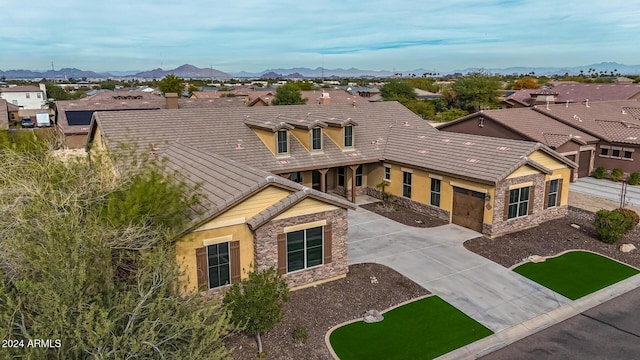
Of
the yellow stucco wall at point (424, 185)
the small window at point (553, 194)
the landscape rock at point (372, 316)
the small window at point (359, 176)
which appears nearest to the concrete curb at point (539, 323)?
the landscape rock at point (372, 316)

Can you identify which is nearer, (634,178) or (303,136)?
(303,136)

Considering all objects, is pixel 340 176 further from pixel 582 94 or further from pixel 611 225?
pixel 582 94

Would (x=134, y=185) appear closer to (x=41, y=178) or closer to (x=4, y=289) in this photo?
(x=41, y=178)

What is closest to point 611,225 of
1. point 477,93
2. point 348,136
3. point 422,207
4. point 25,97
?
point 422,207

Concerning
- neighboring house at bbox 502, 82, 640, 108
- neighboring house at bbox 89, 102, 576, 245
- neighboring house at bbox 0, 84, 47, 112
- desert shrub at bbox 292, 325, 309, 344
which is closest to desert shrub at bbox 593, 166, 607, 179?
neighboring house at bbox 89, 102, 576, 245

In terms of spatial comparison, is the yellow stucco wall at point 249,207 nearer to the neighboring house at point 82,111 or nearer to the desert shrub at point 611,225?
the desert shrub at point 611,225

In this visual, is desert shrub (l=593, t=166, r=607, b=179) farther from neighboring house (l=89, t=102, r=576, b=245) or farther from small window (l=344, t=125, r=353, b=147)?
small window (l=344, t=125, r=353, b=147)
